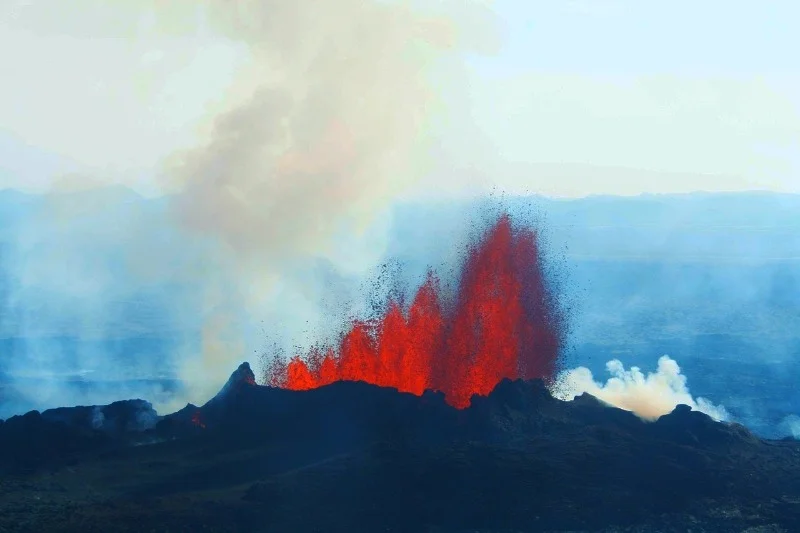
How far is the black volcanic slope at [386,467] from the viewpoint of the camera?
1882 inches

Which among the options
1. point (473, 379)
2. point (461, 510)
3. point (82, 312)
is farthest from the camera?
point (82, 312)

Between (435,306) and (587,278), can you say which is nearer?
(435,306)

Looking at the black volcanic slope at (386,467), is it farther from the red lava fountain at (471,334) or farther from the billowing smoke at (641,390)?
the billowing smoke at (641,390)

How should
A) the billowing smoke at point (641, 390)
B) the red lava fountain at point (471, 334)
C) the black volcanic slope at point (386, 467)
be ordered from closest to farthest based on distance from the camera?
the black volcanic slope at point (386, 467) < the red lava fountain at point (471, 334) < the billowing smoke at point (641, 390)

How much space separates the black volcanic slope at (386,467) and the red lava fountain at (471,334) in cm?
450

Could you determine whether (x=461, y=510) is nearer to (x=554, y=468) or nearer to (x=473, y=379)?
(x=554, y=468)

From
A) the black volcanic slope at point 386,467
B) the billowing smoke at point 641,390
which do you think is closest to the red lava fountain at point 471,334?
the black volcanic slope at point 386,467

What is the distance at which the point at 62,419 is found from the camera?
61.4 m

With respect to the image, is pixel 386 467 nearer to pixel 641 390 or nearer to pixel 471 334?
pixel 471 334

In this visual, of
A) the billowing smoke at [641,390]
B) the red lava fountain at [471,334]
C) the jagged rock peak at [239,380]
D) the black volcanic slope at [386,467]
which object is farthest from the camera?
the billowing smoke at [641,390]

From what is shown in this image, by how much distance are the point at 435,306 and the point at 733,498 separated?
2304 centimetres

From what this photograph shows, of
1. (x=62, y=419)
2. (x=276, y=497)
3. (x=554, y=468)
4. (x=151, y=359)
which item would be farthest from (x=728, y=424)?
(x=151, y=359)

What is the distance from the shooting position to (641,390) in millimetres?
80438

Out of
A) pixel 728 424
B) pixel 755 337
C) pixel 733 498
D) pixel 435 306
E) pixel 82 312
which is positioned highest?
pixel 82 312
